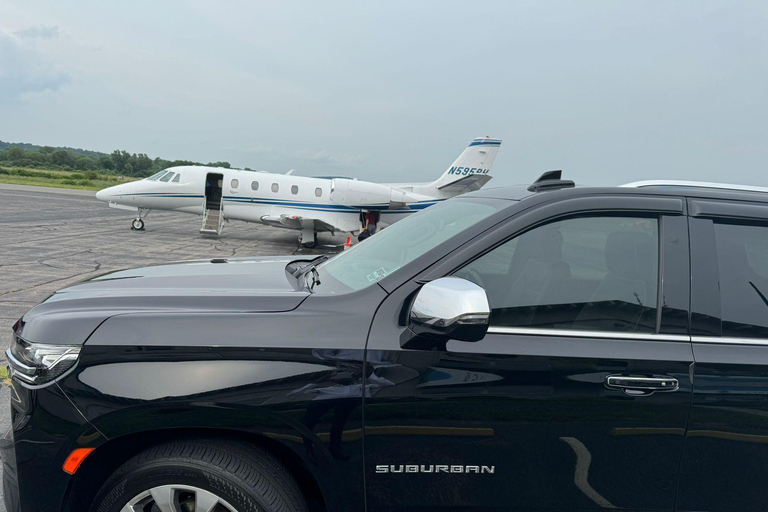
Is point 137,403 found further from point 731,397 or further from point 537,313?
point 731,397

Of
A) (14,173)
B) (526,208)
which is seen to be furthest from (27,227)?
(14,173)

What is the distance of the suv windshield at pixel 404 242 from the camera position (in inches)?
90.9

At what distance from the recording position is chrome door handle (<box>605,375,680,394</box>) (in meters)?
1.93

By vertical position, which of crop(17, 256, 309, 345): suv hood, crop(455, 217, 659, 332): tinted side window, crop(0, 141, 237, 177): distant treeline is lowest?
crop(17, 256, 309, 345): suv hood

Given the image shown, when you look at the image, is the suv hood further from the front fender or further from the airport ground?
the airport ground

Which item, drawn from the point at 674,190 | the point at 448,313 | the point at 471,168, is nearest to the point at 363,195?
the point at 471,168

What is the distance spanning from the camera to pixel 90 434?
1884mm

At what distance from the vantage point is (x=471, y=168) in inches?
973

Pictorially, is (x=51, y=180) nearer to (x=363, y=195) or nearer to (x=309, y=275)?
(x=363, y=195)

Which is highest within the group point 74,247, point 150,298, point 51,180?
point 51,180

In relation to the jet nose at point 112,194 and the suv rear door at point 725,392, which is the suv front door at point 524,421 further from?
the jet nose at point 112,194

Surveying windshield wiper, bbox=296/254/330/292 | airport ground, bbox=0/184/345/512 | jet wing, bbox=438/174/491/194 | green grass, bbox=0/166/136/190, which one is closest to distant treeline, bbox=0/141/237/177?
green grass, bbox=0/166/136/190

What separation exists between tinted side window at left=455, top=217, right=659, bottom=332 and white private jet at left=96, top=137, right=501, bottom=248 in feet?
53.6

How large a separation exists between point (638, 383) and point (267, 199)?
1786 centimetres
